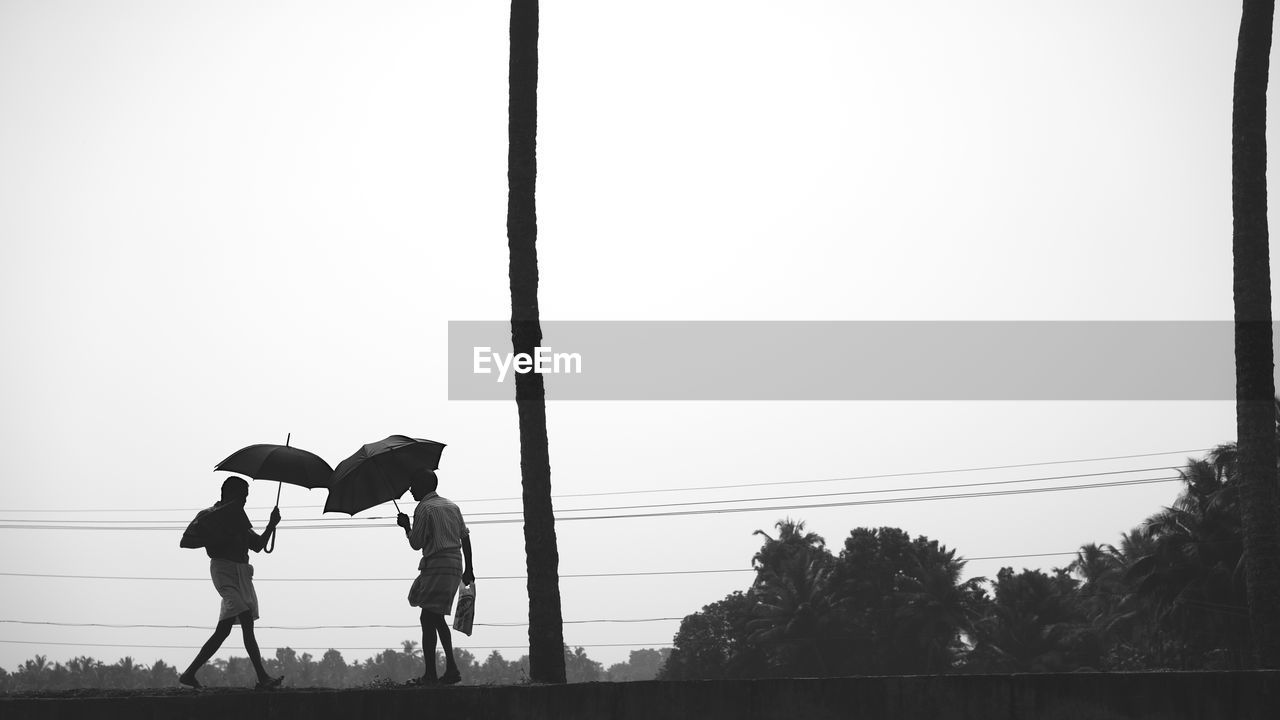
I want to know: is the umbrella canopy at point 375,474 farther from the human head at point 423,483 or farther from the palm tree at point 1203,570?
the palm tree at point 1203,570

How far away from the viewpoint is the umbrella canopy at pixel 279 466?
940cm

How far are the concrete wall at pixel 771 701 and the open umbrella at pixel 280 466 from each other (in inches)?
96.1

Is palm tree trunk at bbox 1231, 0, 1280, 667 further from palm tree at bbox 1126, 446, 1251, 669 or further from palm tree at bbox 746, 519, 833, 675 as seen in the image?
palm tree at bbox 746, 519, 833, 675

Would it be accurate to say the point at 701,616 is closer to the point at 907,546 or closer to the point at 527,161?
the point at 907,546

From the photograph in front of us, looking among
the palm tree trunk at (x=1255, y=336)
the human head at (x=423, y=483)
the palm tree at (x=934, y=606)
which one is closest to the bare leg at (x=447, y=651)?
the human head at (x=423, y=483)

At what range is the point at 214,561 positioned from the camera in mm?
8766

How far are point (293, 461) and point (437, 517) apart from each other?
1.65 metres

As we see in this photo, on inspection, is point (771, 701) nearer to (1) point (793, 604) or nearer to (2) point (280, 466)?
(2) point (280, 466)

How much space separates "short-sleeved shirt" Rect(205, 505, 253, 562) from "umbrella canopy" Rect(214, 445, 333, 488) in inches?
22.3

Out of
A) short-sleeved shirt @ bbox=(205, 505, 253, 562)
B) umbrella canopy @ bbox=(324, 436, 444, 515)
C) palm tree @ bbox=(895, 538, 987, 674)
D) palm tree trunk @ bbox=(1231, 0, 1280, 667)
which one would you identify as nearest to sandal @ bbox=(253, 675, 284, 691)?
short-sleeved shirt @ bbox=(205, 505, 253, 562)

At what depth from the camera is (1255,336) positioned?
10.8 meters

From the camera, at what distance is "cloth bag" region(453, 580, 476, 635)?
28.5ft

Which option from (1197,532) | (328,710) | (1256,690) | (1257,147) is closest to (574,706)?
(328,710)

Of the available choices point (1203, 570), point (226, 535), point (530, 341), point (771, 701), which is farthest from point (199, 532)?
point (1203, 570)
